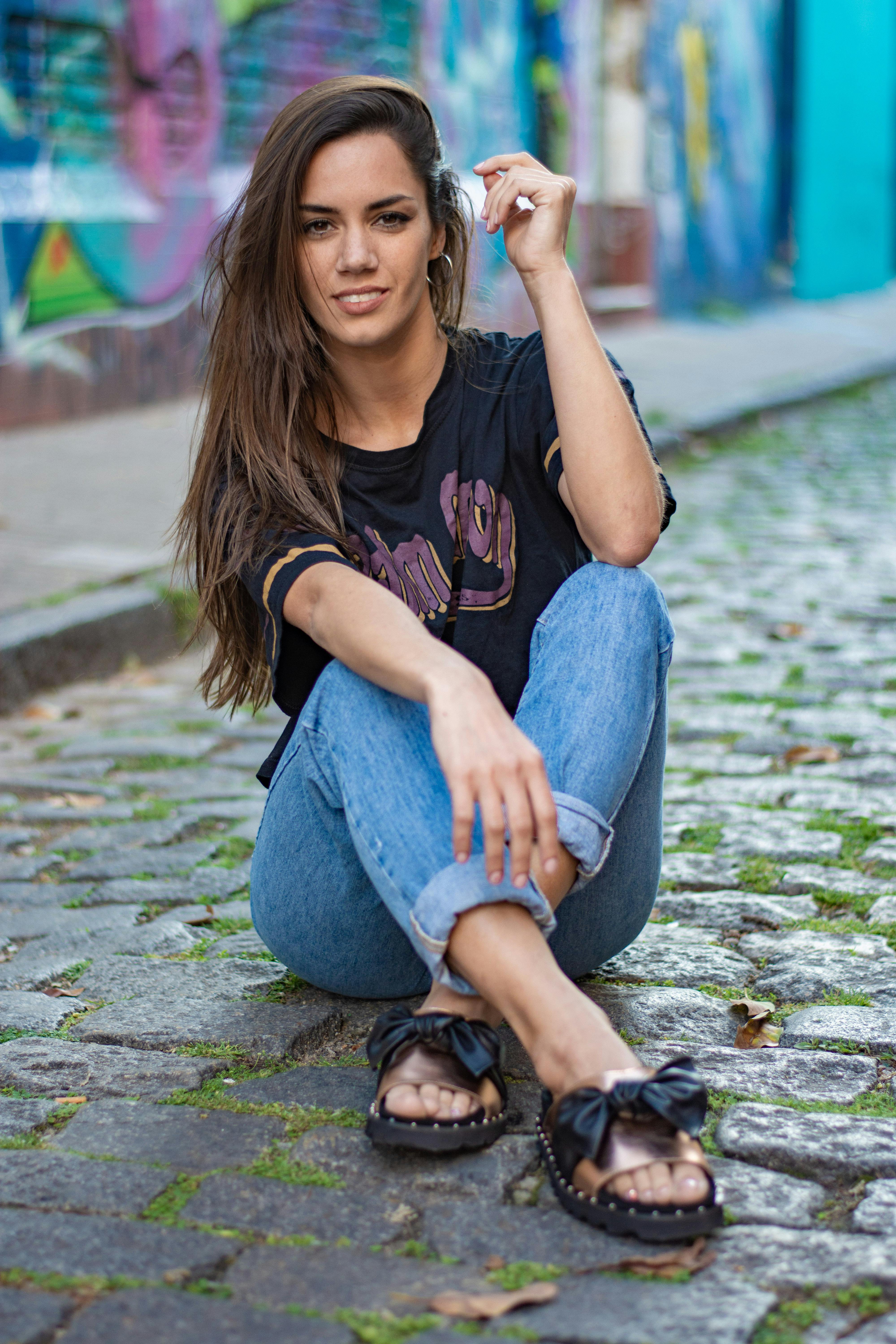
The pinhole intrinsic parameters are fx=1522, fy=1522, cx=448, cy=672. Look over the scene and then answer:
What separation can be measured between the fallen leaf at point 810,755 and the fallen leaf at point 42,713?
220cm

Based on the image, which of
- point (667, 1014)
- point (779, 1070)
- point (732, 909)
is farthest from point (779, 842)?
point (779, 1070)

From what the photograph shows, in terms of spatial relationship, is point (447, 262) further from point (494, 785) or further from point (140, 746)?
point (140, 746)

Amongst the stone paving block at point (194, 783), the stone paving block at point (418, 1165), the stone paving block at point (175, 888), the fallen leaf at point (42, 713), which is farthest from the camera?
the fallen leaf at point (42, 713)

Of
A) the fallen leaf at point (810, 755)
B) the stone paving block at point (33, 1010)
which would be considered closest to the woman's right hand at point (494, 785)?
the stone paving block at point (33, 1010)

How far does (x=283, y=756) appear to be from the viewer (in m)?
2.46

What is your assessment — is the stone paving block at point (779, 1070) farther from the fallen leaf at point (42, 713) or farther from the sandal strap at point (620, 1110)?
the fallen leaf at point (42, 713)

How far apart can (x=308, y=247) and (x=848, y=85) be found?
22.6m

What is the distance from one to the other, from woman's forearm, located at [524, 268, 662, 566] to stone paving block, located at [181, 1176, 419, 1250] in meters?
1.07

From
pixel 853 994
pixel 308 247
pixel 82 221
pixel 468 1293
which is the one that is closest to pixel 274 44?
pixel 82 221

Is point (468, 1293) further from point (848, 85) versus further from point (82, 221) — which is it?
point (848, 85)

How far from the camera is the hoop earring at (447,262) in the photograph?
8.91ft

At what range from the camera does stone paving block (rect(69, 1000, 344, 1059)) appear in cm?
241

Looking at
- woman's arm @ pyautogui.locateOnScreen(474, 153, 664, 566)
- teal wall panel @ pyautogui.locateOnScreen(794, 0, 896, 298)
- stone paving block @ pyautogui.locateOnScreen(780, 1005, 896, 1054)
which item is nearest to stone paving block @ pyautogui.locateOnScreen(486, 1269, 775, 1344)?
stone paving block @ pyautogui.locateOnScreen(780, 1005, 896, 1054)

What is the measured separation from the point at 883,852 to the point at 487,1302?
5.87 ft
